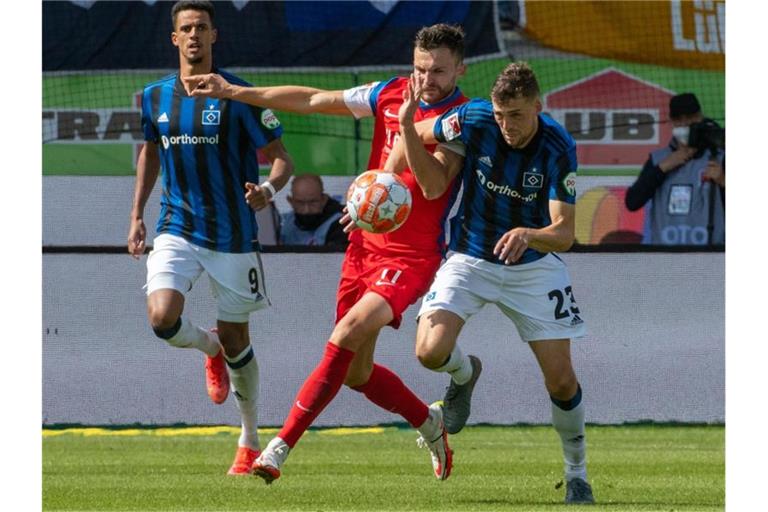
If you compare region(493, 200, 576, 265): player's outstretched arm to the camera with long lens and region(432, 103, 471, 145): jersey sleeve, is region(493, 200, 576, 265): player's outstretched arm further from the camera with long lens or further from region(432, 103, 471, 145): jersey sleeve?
the camera with long lens

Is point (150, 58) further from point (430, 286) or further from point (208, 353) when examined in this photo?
point (430, 286)

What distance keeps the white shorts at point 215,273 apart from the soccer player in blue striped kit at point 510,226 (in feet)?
5.30

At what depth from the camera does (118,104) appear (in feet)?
51.8

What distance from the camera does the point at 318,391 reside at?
811cm

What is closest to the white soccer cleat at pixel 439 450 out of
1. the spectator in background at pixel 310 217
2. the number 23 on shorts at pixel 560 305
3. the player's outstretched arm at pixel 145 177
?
the number 23 on shorts at pixel 560 305

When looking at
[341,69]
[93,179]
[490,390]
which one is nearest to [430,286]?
[490,390]

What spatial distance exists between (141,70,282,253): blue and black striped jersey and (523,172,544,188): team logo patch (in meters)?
1.90

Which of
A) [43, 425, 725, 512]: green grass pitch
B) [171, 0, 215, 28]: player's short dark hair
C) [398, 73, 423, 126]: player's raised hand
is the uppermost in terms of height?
[171, 0, 215, 28]: player's short dark hair

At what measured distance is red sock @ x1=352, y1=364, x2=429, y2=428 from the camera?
891cm

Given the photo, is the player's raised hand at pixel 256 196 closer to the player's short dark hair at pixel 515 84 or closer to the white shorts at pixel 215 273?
the white shorts at pixel 215 273

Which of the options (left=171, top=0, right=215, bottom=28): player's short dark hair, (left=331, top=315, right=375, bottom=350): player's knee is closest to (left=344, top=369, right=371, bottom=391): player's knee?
(left=331, top=315, right=375, bottom=350): player's knee

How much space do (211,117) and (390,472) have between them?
7.83 feet

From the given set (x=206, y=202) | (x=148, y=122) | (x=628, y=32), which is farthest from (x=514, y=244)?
(x=628, y=32)

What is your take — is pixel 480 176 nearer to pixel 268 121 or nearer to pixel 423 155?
pixel 423 155
